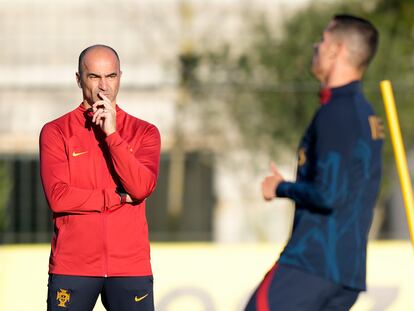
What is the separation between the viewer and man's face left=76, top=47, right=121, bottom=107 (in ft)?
17.6

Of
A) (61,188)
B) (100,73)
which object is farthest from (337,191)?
(61,188)

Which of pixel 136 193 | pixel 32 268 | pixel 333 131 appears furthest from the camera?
pixel 32 268

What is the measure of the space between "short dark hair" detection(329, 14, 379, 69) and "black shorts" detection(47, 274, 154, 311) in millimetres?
1630

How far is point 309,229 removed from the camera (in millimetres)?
4578

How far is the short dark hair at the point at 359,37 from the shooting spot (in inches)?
183

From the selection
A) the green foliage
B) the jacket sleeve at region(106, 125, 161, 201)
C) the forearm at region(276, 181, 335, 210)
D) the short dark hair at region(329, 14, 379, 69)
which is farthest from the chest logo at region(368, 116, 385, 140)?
the green foliage

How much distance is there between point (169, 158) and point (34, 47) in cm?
372

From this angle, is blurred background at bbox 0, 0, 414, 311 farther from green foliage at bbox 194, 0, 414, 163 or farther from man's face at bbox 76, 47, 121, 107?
man's face at bbox 76, 47, 121, 107

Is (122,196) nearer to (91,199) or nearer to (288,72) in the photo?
(91,199)

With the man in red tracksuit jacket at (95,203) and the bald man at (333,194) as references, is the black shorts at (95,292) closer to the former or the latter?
the man in red tracksuit jacket at (95,203)

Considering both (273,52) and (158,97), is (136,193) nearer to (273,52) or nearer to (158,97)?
(158,97)

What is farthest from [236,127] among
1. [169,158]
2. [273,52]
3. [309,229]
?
[309,229]

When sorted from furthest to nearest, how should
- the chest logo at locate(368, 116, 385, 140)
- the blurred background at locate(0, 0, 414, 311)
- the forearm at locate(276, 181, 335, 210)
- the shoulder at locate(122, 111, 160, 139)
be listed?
the blurred background at locate(0, 0, 414, 311), the shoulder at locate(122, 111, 160, 139), the chest logo at locate(368, 116, 385, 140), the forearm at locate(276, 181, 335, 210)

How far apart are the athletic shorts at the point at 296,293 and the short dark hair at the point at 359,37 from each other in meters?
0.93
